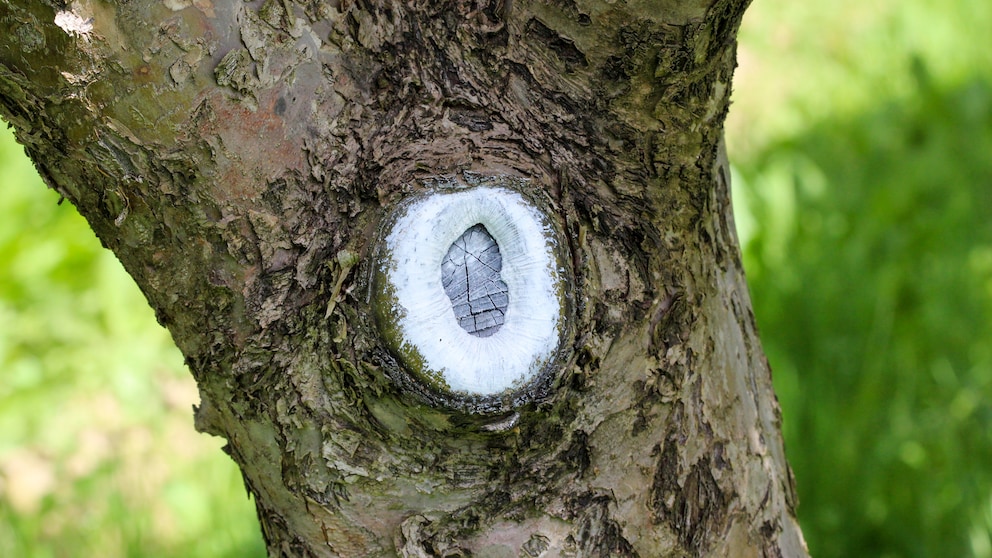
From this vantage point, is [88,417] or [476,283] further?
[88,417]

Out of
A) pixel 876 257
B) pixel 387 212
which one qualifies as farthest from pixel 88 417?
pixel 876 257

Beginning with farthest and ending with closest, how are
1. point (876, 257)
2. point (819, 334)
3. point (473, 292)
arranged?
point (876, 257) → point (819, 334) → point (473, 292)

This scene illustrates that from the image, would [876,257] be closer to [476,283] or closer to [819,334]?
[819,334]

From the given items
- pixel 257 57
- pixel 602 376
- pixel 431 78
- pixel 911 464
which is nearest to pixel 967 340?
pixel 911 464

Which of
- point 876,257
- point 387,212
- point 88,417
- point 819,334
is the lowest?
point 819,334

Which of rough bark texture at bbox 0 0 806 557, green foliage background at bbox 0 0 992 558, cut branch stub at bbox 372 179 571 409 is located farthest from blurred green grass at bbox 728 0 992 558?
cut branch stub at bbox 372 179 571 409

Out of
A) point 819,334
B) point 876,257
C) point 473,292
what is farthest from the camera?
point 876,257

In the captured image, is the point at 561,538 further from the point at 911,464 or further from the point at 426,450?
the point at 911,464
